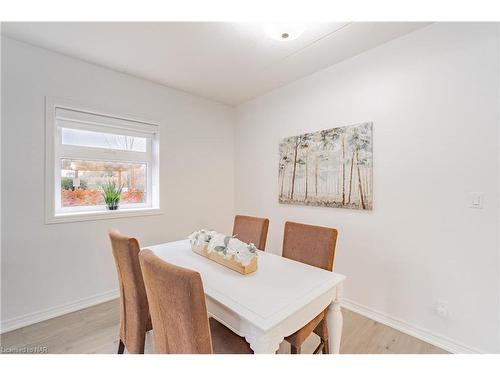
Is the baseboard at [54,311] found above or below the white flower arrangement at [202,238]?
below

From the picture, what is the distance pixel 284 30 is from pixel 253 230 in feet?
5.31

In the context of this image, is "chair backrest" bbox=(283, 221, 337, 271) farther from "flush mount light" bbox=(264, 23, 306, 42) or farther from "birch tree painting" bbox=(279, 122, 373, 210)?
"flush mount light" bbox=(264, 23, 306, 42)

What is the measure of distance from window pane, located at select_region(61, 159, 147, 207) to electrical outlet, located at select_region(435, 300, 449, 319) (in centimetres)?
298

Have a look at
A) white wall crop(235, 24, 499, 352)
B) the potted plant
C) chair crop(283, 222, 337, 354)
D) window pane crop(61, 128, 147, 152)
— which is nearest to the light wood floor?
white wall crop(235, 24, 499, 352)

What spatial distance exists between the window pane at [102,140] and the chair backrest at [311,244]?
2.01 meters

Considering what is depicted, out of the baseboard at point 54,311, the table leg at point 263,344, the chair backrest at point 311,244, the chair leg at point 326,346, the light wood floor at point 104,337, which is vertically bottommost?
the light wood floor at point 104,337

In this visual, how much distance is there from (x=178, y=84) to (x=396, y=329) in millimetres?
3244

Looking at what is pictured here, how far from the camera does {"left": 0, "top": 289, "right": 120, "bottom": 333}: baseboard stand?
182cm

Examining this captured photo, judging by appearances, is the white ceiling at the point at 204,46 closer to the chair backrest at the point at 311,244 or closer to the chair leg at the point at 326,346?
the chair backrest at the point at 311,244

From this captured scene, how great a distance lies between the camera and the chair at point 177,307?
2.59 ft

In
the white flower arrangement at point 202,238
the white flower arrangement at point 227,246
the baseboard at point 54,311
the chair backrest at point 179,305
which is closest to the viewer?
the chair backrest at point 179,305

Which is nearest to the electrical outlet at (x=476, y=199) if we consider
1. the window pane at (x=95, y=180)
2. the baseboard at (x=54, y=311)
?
the window pane at (x=95, y=180)

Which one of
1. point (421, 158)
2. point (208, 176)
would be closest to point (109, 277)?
point (208, 176)
